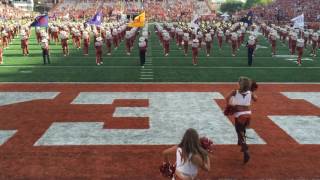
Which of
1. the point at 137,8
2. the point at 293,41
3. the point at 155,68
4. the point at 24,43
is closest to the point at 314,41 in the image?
the point at 293,41

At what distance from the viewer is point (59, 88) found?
14.8m

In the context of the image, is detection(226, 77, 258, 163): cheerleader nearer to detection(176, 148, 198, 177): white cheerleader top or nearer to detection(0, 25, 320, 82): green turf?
detection(176, 148, 198, 177): white cheerleader top

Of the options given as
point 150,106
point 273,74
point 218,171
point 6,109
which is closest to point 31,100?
point 6,109

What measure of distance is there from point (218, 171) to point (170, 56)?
1647cm

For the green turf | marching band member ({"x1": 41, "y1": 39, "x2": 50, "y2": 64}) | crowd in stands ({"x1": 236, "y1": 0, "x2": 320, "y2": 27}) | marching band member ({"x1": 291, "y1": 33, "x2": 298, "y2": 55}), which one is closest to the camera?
the green turf

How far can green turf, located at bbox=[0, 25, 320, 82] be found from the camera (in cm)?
1684

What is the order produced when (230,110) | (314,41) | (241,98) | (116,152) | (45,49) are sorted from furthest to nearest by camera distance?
(314,41), (45,49), (116,152), (230,110), (241,98)

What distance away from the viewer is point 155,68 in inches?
765

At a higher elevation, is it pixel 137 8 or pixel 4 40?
pixel 137 8

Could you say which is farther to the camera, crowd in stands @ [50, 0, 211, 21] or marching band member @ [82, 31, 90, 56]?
crowd in stands @ [50, 0, 211, 21]

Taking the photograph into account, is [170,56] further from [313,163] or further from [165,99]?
[313,163]

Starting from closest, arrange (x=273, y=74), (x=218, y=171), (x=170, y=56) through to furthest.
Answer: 1. (x=218, y=171)
2. (x=273, y=74)
3. (x=170, y=56)

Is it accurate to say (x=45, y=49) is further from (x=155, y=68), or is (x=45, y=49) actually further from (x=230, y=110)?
(x=230, y=110)

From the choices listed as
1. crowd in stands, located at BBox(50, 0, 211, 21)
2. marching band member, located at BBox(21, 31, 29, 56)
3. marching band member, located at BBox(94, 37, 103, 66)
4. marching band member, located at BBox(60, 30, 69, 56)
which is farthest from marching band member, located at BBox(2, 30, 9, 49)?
crowd in stands, located at BBox(50, 0, 211, 21)
